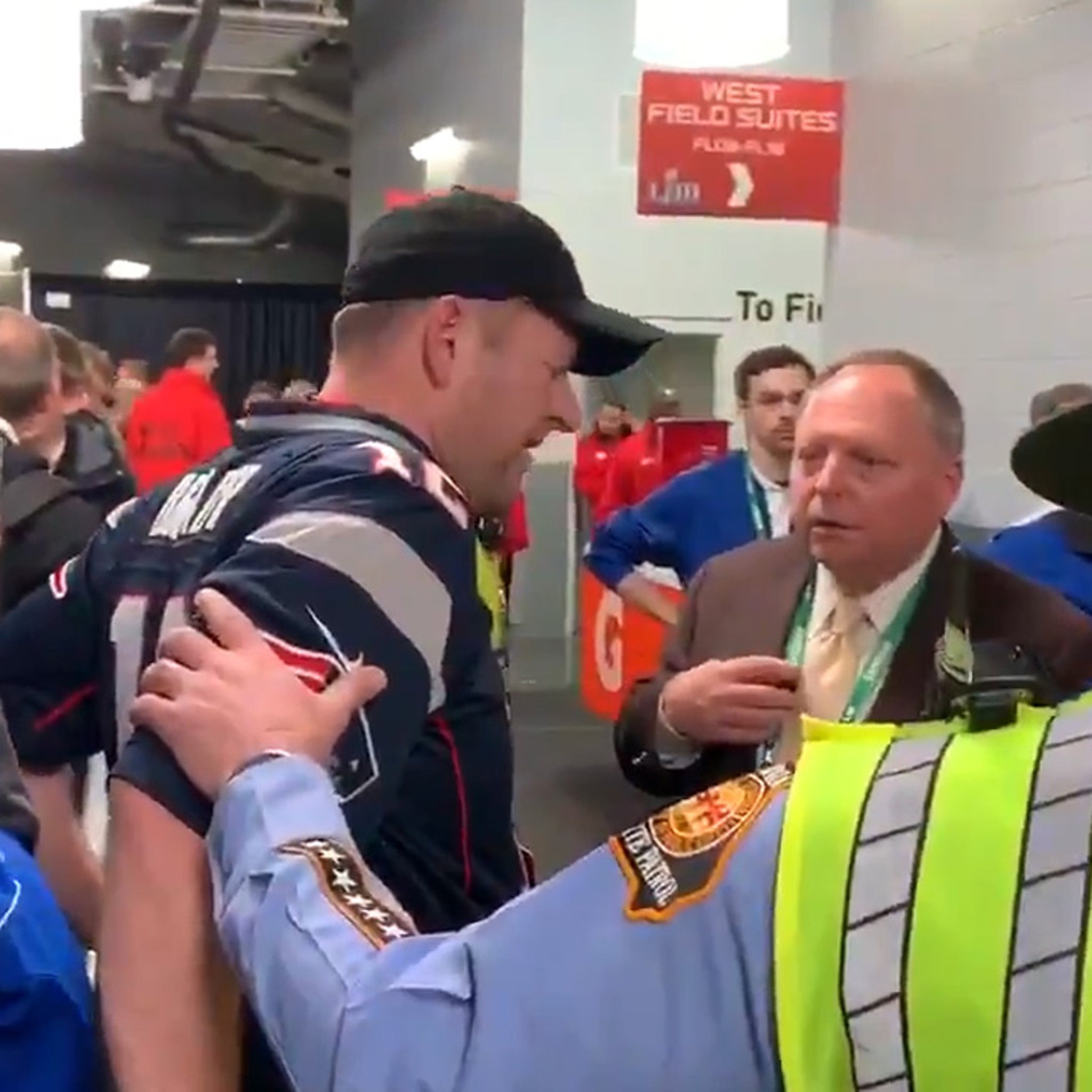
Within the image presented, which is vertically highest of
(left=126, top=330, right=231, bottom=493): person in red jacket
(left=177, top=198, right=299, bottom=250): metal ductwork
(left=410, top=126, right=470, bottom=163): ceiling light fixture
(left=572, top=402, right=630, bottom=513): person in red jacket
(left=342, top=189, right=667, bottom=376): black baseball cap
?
(left=410, top=126, right=470, bottom=163): ceiling light fixture

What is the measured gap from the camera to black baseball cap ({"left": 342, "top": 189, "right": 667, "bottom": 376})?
1291mm

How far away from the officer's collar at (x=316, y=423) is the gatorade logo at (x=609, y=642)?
5.18m

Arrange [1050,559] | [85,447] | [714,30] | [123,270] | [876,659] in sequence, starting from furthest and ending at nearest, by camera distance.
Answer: [123,270], [714,30], [85,447], [1050,559], [876,659]

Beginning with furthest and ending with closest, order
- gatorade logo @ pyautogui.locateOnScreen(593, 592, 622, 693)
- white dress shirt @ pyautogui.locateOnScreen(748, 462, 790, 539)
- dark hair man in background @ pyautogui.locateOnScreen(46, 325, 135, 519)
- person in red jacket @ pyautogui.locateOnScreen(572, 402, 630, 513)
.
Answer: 1. person in red jacket @ pyautogui.locateOnScreen(572, 402, 630, 513)
2. gatorade logo @ pyautogui.locateOnScreen(593, 592, 622, 693)
3. white dress shirt @ pyautogui.locateOnScreen(748, 462, 790, 539)
4. dark hair man in background @ pyautogui.locateOnScreen(46, 325, 135, 519)

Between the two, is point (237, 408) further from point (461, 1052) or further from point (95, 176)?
point (461, 1052)

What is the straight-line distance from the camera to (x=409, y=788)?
3.85 ft

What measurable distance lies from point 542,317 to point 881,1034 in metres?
0.79

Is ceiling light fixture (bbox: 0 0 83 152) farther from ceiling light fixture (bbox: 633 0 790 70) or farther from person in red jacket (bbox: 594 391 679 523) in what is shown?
person in red jacket (bbox: 594 391 679 523)

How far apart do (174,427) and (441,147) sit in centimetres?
438

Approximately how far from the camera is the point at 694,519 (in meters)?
4.31

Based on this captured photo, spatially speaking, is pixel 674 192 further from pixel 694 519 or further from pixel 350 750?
pixel 350 750

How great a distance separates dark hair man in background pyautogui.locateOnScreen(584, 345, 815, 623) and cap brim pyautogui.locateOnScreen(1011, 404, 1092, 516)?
321 cm

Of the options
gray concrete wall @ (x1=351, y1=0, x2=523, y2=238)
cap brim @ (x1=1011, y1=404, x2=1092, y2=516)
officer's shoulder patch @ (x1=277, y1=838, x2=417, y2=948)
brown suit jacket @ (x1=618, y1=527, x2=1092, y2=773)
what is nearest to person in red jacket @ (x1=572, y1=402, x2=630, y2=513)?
gray concrete wall @ (x1=351, y1=0, x2=523, y2=238)

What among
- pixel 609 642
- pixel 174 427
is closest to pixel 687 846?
pixel 609 642
